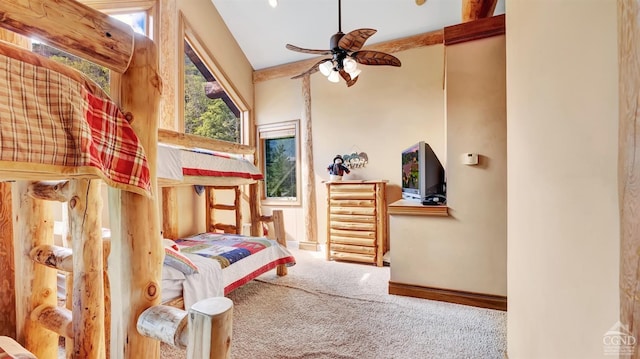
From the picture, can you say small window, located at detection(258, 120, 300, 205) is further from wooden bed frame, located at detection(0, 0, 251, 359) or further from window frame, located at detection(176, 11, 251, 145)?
wooden bed frame, located at detection(0, 0, 251, 359)

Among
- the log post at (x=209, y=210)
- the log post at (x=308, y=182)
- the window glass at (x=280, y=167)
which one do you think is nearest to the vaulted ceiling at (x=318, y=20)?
the log post at (x=308, y=182)

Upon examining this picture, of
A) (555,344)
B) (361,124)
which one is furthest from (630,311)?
(361,124)

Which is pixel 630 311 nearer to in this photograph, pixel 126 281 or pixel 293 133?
pixel 126 281

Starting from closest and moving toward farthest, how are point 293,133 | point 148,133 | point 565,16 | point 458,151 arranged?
1. point 565,16
2. point 148,133
3. point 458,151
4. point 293,133

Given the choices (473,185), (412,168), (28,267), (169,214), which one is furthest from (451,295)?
(169,214)

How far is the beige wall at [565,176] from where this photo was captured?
2.17 feet

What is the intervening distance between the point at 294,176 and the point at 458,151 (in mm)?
2923

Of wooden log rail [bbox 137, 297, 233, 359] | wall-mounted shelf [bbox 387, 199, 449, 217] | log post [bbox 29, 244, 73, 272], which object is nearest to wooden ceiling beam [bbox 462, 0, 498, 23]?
wall-mounted shelf [bbox 387, 199, 449, 217]

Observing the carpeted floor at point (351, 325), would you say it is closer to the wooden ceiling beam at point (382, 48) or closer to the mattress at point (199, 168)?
the mattress at point (199, 168)

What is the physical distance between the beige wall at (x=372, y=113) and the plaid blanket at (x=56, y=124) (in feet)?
11.9

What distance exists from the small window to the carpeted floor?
6.70ft

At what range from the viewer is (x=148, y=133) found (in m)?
0.96

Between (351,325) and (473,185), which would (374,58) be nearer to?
(473,185)

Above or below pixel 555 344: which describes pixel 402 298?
below
